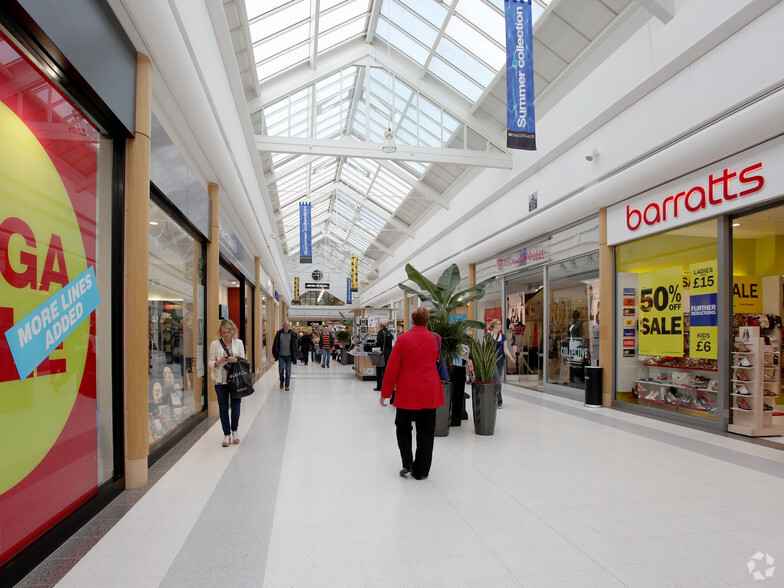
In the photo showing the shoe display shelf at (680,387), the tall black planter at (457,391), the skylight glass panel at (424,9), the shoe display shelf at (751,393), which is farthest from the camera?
the skylight glass panel at (424,9)

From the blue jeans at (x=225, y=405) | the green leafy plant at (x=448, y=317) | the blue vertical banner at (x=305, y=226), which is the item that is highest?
the blue vertical banner at (x=305, y=226)

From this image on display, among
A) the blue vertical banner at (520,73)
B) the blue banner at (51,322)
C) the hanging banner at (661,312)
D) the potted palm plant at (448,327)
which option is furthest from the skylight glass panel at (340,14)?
the blue banner at (51,322)

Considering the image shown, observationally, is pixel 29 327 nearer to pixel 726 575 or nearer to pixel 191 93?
pixel 191 93

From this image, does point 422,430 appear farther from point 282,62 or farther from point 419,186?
point 419,186

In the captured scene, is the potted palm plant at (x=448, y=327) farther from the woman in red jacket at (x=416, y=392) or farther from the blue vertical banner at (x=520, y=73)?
the blue vertical banner at (x=520, y=73)

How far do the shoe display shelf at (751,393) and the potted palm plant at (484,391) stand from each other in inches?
111

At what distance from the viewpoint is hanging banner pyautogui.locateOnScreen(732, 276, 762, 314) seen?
701 cm

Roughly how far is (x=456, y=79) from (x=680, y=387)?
800 centimetres

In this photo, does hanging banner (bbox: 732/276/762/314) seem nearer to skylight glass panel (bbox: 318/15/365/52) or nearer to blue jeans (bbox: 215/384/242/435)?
blue jeans (bbox: 215/384/242/435)

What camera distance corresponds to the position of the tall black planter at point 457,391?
→ 20.5ft

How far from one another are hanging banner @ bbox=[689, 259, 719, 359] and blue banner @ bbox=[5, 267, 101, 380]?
21.7 ft

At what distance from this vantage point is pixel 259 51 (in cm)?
872

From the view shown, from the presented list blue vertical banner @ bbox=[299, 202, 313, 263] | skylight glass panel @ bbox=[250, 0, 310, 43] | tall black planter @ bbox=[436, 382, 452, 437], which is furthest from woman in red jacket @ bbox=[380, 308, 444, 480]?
blue vertical banner @ bbox=[299, 202, 313, 263]

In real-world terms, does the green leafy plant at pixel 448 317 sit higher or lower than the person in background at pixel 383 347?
higher
